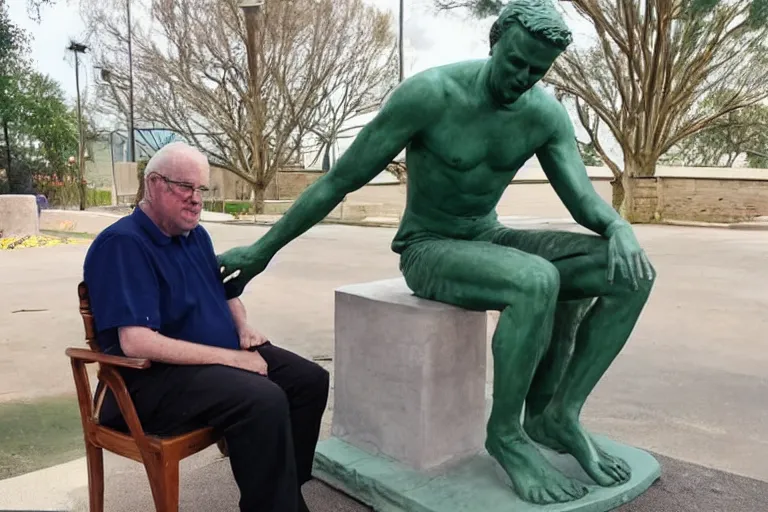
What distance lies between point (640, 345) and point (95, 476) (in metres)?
4.28

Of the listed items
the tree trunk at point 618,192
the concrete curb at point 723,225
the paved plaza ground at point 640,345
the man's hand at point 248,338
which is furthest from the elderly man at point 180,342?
the tree trunk at point 618,192

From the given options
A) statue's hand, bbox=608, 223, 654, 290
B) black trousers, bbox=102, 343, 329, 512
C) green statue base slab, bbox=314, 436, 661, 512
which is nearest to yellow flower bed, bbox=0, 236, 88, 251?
green statue base slab, bbox=314, 436, 661, 512

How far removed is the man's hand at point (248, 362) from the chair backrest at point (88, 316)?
1.31ft

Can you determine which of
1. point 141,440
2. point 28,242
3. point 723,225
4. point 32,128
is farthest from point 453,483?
point 32,128

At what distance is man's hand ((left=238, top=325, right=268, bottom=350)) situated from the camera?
236cm

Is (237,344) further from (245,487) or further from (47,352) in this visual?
(47,352)

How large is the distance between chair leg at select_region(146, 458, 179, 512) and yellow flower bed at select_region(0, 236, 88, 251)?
11.0 m

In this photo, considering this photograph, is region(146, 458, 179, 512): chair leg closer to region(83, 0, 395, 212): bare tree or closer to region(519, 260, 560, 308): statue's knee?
region(519, 260, 560, 308): statue's knee

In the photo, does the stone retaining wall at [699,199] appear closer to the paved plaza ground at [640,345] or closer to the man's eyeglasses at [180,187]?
the paved plaza ground at [640,345]

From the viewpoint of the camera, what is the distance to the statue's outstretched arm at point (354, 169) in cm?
233

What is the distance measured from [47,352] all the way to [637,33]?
16.2 m

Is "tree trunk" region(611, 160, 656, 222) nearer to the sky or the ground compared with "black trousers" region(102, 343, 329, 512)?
nearer to the sky

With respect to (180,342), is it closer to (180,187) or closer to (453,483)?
(180,187)

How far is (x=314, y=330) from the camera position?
5.80 meters
